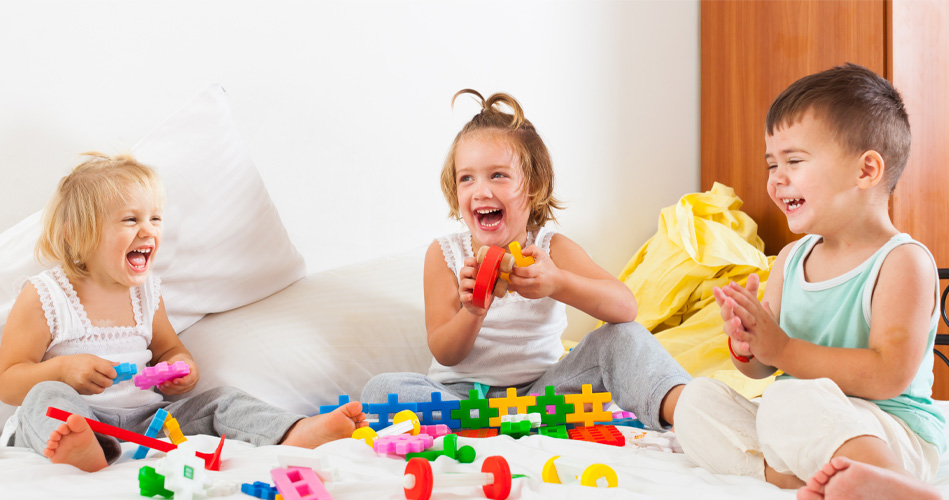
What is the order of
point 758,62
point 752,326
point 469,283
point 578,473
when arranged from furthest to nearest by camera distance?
point 758,62
point 469,283
point 752,326
point 578,473

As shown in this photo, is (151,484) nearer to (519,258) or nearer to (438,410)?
(438,410)

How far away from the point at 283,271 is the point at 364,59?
0.55 meters

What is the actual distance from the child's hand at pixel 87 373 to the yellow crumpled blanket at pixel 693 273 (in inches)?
39.4

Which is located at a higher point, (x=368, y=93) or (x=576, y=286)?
(x=368, y=93)

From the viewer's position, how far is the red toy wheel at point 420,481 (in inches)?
24.2

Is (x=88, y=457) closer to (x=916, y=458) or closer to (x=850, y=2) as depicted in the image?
(x=916, y=458)

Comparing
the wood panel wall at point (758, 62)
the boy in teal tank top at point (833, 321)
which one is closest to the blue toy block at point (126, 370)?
the boy in teal tank top at point (833, 321)

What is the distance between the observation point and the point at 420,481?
0.62m

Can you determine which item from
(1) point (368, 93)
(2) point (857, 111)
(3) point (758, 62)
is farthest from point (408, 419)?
(3) point (758, 62)

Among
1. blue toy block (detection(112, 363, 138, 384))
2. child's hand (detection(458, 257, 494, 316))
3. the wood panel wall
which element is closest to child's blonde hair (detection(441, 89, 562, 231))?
child's hand (detection(458, 257, 494, 316))

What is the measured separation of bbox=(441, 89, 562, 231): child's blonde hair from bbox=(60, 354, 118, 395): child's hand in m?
0.63

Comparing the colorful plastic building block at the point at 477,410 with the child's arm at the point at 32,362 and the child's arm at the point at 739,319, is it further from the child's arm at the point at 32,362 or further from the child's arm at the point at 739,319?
the child's arm at the point at 32,362

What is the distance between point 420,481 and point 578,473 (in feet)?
0.54

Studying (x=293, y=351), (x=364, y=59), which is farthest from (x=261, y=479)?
(x=364, y=59)
